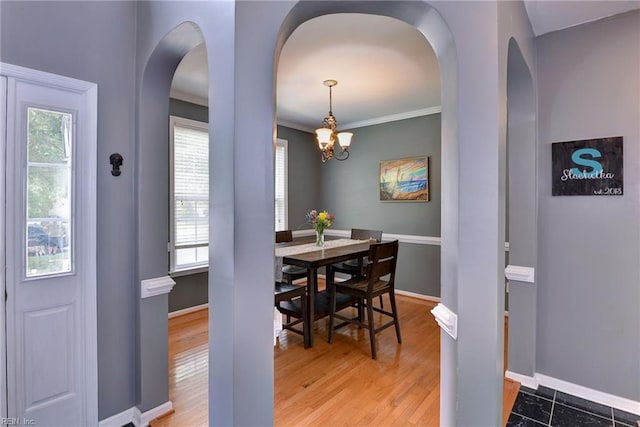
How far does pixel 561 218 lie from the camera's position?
89.4 inches

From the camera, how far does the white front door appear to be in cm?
158

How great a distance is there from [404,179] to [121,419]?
13.4 feet

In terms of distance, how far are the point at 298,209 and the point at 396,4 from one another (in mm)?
4087

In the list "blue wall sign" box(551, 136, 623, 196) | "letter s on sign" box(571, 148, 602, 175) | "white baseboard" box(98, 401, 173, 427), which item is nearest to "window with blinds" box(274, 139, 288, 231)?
"white baseboard" box(98, 401, 173, 427)

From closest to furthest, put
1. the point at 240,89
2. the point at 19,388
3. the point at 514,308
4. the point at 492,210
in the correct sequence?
the point at 240,89 < the point at 492,210 < the point at 19,388 < the point at 514,308

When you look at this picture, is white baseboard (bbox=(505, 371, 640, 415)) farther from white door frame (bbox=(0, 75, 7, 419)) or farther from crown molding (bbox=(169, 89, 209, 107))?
crown molding (bbox=(169, 89, 209, 107))

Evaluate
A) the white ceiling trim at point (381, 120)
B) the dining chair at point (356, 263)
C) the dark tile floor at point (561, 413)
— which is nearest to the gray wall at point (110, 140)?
the dining chair at point (356, 263)

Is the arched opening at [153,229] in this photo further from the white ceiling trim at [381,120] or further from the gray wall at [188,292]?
the white ceiling trim at [381,120]

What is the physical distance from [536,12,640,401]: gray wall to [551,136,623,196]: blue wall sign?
0.04m

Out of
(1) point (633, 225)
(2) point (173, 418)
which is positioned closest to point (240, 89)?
(2) point (173, 418)

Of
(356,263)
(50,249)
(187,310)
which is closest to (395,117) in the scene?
(356,263)

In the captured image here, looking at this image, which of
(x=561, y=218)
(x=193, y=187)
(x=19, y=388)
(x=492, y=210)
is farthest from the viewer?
(x=193, y=187)

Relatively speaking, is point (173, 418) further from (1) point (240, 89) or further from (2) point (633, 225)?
(2) point (633, 225)

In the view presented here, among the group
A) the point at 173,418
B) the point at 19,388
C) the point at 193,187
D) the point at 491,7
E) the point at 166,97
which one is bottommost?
the point at 173,418
